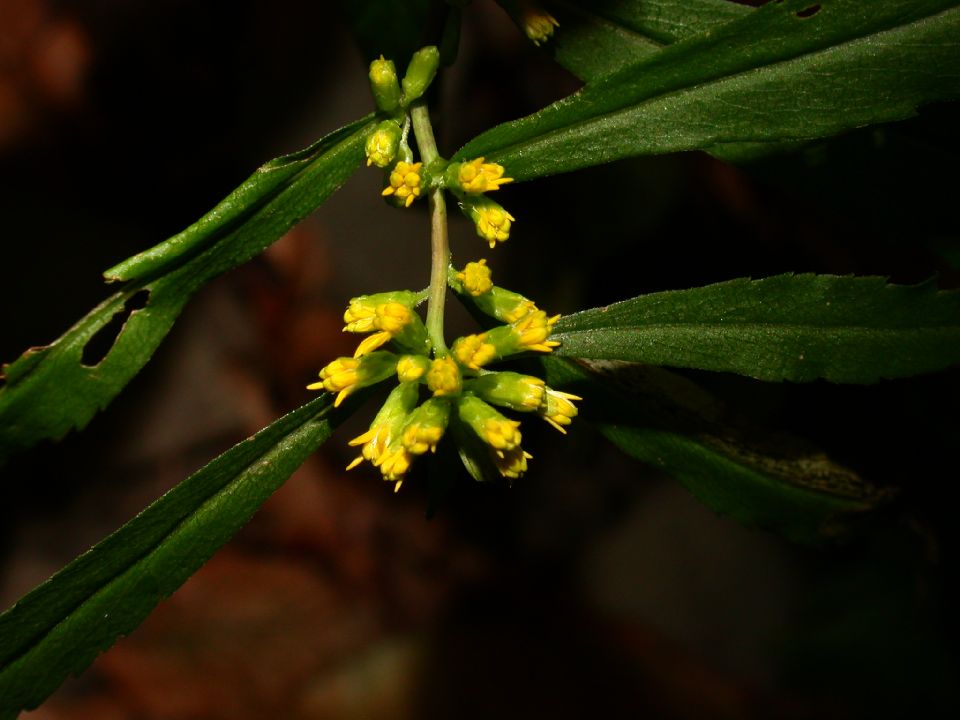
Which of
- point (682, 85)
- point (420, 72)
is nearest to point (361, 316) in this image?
point (420, 72)

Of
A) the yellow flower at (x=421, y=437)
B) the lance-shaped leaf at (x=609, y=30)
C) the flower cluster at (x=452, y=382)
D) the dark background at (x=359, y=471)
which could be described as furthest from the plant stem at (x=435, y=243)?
the dark background at (x=359, y=471)

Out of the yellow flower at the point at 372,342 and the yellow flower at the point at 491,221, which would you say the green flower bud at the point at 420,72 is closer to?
the yellow flower at the point at 491,221

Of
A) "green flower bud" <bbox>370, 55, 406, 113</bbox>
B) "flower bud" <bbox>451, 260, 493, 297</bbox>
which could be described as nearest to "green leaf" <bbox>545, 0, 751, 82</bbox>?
"green flower bud" <bbox>370, 55, 406, 113</bbox>

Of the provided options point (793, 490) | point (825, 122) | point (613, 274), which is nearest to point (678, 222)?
point (613, 274)

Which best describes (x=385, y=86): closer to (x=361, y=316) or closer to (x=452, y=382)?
(x=361, y=316)

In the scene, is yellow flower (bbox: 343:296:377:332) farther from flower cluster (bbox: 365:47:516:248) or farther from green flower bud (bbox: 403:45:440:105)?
green flower bud (bbox: 403:45:440:105)

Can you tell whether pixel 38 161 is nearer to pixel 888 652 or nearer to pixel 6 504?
pixel 6 504
